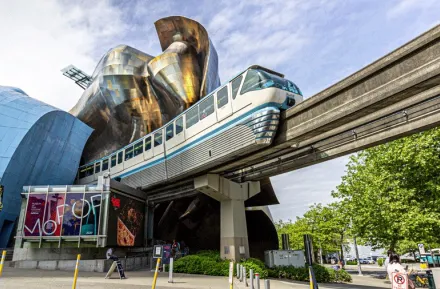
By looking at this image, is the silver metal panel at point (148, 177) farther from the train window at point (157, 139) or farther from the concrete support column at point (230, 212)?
the concrete support column at point (230, 212)

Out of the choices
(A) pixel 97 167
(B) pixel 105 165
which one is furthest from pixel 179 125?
(A) pixel 97 167

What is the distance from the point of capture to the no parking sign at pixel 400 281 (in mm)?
6656

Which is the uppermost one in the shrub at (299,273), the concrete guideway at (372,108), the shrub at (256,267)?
the concrete guideway at (372,108)

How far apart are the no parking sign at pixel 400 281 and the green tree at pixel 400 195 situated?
15.8 m

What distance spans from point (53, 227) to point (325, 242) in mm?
36377

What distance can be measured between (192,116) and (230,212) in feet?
23.6

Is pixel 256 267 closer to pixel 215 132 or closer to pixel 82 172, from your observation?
pixel 215 132

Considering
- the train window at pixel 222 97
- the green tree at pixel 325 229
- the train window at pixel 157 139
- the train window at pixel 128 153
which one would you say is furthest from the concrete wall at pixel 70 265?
the green tree at pixel 325 229

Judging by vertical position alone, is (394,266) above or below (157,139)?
below

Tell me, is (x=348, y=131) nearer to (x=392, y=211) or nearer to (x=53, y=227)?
(x=392, y=211)

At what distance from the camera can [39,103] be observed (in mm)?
36656

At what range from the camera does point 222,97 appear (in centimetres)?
1641

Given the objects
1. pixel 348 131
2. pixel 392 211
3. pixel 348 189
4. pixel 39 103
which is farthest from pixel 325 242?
pixel 39 103

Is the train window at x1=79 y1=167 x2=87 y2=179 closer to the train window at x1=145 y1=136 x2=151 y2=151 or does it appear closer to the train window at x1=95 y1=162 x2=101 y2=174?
the train window at x1=95 y1=162 x2=101 y2=174
